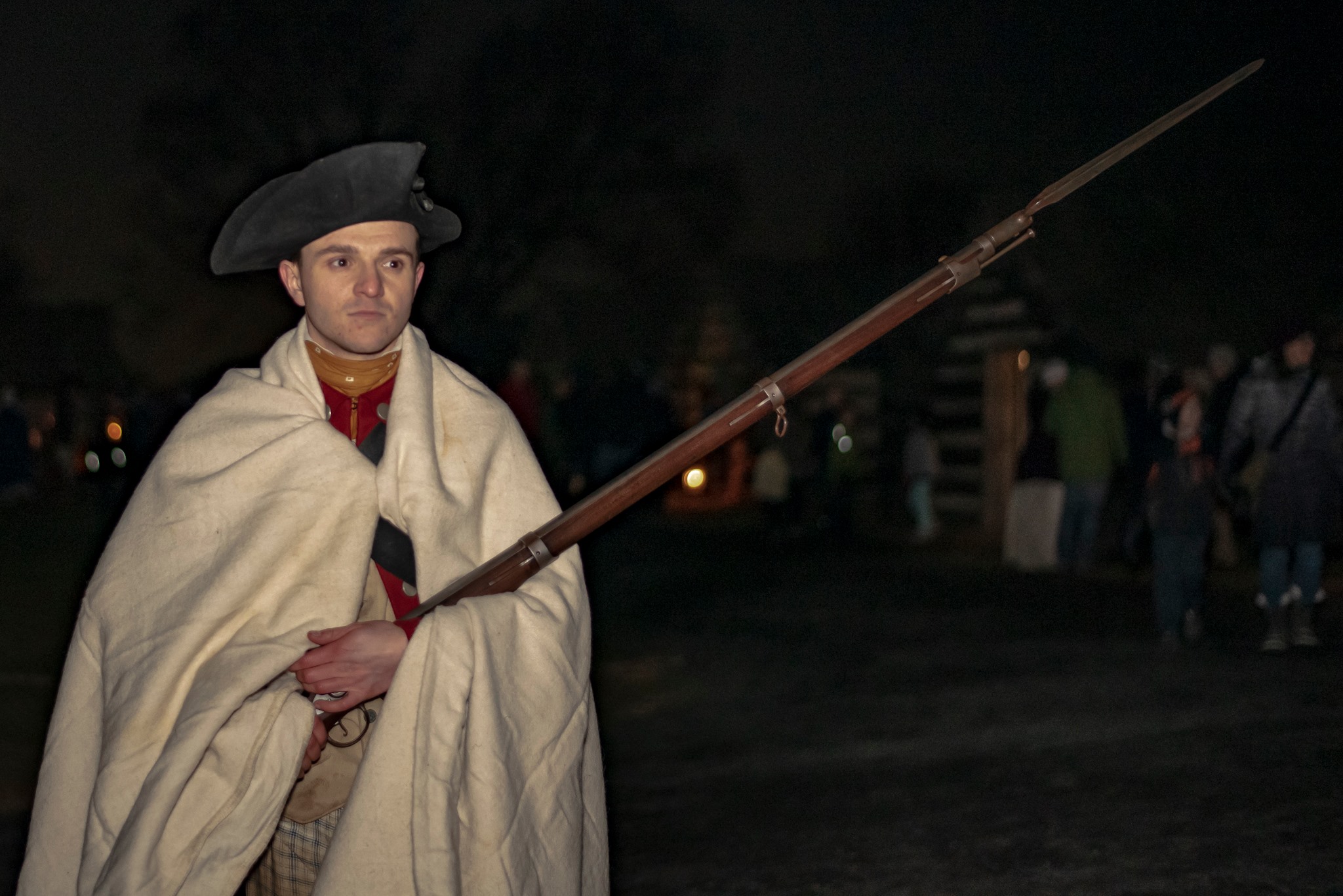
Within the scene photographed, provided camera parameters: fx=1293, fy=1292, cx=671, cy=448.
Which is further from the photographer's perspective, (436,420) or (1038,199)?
(436,420)

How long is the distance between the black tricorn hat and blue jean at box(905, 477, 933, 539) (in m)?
14.2

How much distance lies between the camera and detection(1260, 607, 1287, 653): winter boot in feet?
27.3

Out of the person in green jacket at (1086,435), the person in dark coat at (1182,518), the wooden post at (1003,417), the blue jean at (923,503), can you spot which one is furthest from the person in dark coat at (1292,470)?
the blue jean at (923,503)

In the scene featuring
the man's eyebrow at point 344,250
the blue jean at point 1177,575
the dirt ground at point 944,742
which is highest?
the man's eyebrow at point 344,250

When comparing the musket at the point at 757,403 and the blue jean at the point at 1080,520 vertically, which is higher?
the musket at the point at 757,403

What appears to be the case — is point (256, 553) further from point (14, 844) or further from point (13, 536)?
point (13, 536)

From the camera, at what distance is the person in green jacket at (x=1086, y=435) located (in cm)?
1203

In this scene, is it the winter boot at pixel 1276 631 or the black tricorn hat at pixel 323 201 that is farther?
the winter boot at pixel 1276 631

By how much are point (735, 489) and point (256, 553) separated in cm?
1941

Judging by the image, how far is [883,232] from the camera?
55719 mm

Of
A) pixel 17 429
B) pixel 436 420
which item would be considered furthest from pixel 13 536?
pixel 436 420

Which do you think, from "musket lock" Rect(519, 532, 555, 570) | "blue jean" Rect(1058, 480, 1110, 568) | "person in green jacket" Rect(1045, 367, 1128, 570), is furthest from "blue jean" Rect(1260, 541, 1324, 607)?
"musket lock" Rect(519, 532, 555, 570)

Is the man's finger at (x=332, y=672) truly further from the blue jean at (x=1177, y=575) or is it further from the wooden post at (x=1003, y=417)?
the wooden post at (x=1003, y=417)

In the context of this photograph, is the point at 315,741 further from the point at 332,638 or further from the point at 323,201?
the point at 323,201
